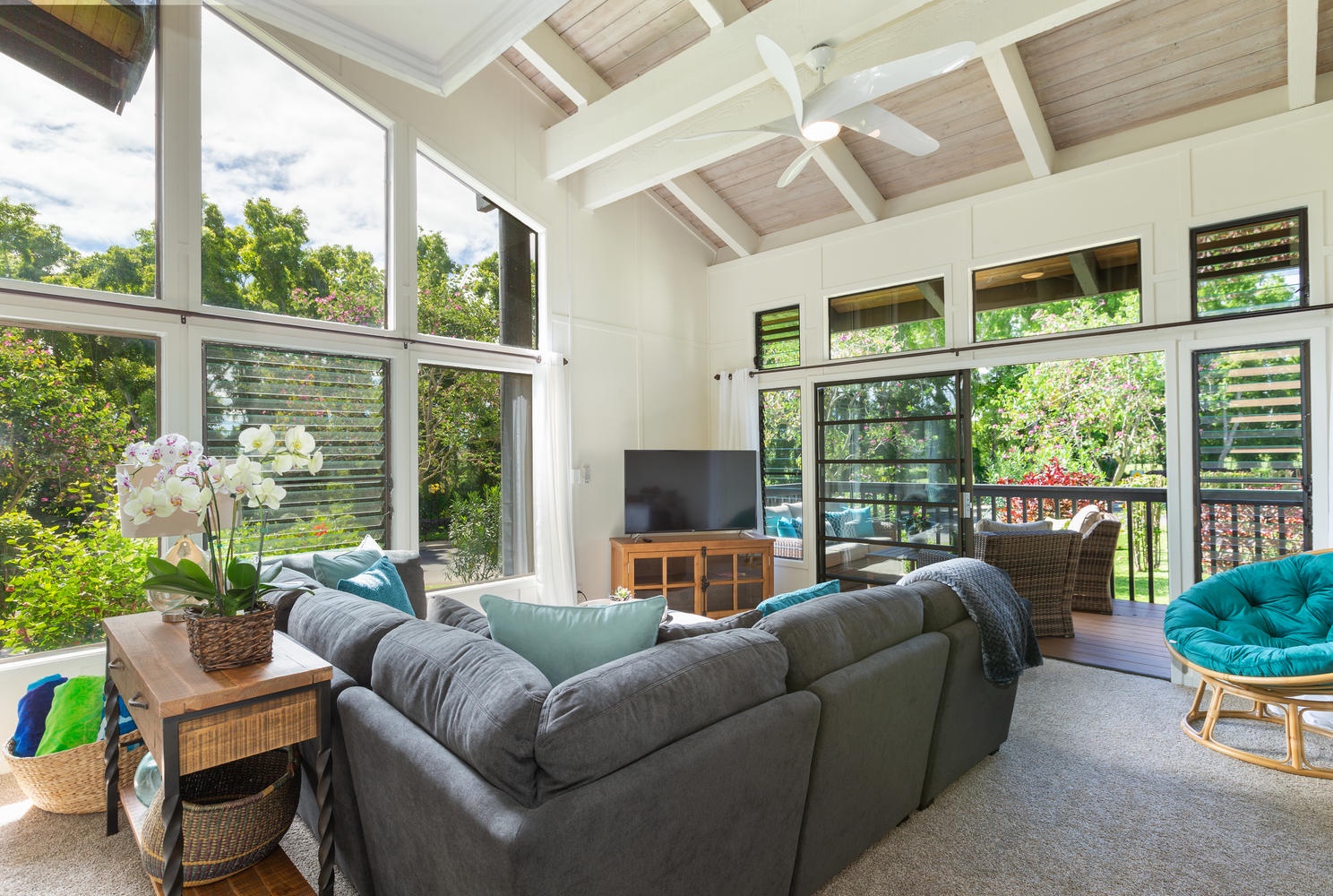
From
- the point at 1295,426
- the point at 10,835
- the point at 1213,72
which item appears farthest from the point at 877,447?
the point at 10,835

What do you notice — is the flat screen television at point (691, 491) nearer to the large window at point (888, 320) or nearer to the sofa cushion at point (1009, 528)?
the large window at point (888, 320)

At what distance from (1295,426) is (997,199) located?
2.13 metres

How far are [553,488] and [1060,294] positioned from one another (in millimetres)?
3645

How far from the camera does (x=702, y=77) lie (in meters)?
3.67

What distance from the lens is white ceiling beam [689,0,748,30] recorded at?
11.3ft

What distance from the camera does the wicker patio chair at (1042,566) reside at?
4.30 metres

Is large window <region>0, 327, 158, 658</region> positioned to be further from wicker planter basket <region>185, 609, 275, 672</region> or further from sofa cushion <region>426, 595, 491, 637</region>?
sofa cushion <region>426, 595, 491, 637</region>

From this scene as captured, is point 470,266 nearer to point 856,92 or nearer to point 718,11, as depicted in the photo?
point 718,11

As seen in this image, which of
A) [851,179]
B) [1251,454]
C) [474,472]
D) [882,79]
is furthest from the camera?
[851,179]

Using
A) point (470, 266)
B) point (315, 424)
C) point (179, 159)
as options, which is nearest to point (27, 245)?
point (179, 159)

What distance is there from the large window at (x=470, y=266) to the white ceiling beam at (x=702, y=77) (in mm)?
623

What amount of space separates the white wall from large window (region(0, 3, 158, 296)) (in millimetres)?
4329

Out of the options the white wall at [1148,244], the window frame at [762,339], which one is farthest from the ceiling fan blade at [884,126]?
the window frame at [762,339]

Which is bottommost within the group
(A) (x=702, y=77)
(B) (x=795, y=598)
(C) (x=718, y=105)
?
(B) (x=795, y=598)
